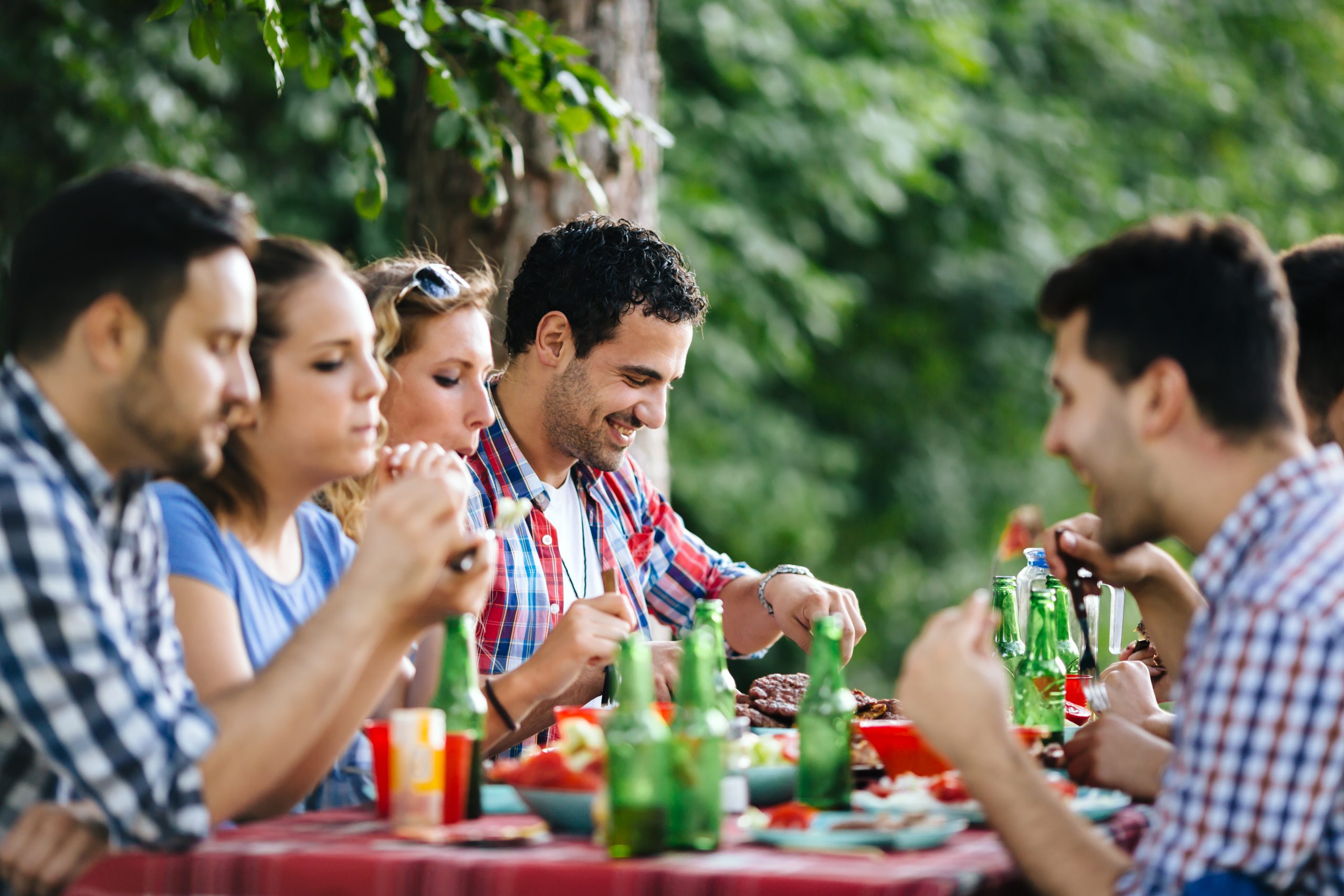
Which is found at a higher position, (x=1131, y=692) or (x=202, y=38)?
(x=202, y=38)

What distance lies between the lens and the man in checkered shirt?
1.65 m

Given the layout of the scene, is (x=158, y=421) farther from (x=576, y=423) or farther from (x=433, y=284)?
(x=576, y=423)

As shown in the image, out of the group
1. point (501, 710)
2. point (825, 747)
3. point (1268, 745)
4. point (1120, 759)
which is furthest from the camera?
point (501, 710)

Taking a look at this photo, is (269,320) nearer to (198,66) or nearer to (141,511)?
(141,511)

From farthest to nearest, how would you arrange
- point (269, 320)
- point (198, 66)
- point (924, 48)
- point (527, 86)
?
point (924, 48), point (198, 66), point (527, 86), point (269, 320)

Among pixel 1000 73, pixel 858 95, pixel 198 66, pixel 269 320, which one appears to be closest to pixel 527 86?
pixel 269 320

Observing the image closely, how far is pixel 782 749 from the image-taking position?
2326mm

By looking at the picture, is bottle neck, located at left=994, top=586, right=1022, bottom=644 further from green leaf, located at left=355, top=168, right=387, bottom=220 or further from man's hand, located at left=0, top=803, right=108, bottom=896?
man's hand, located at left=0, top=803, right=108, bottom=896

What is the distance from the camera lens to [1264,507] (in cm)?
182

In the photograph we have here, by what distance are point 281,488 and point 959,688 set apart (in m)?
1.17

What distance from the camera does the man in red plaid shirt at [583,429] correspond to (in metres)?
3.53

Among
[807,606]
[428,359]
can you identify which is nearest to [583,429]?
[428,359]

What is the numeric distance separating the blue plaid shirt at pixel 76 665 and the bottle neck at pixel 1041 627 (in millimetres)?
1576

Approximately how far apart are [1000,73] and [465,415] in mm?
8615
